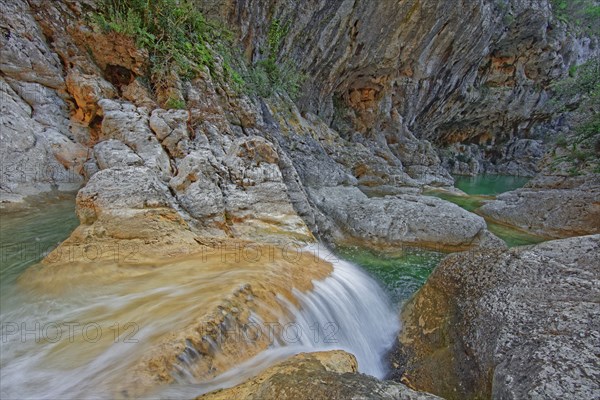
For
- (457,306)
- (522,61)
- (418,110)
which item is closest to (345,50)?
(418,110)

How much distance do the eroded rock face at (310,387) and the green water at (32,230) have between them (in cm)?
316

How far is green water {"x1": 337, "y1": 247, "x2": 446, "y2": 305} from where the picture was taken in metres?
4.97

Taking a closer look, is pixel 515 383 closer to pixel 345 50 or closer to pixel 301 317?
pixel 301 317

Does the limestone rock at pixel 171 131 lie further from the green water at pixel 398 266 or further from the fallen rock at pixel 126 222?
the green water at pixel 398 266

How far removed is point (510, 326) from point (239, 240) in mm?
3546

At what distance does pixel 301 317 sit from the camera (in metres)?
3.09

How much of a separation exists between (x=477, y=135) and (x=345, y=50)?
2363cm

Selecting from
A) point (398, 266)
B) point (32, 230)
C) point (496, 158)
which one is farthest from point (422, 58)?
point (32, 230)

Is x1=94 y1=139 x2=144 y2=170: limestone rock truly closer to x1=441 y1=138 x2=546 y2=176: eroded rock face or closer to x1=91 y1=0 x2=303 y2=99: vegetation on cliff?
x1=91 y1=0 x2=303 y2=99: vegetation on cliff

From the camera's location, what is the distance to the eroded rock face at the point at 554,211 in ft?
26.2

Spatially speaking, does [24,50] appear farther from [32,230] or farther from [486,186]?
[486,186]

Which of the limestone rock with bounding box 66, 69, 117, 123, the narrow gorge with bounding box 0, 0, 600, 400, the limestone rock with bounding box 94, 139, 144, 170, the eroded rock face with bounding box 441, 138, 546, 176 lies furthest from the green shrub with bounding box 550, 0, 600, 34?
the limestone rock with bounding box 94, 139, 144, 170

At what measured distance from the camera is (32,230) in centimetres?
448

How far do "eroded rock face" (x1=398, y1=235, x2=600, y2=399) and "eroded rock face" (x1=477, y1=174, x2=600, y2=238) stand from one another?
689 cm
